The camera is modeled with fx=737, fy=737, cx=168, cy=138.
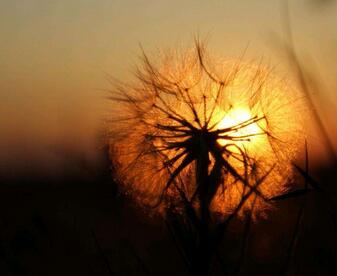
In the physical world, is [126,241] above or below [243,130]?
below

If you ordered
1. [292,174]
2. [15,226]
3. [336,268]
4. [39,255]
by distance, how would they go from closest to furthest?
[336,268] → [292,174] → [39,255] → [15,226]

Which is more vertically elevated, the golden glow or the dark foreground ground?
the golden glow

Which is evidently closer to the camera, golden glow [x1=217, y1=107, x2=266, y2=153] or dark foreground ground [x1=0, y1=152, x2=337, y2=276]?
golden glow [x1=217, y1=107, x2=266, y2=153]

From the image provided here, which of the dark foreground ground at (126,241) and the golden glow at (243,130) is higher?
the golden glow at (243,130)

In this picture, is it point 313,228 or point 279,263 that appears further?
point 313,228

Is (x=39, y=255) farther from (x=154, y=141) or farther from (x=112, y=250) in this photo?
(x=154, y=141)

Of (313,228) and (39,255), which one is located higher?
(313,228)

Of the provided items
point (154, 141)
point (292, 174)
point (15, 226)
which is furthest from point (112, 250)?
point (292, 174)

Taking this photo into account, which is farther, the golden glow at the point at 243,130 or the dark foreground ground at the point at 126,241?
the dark foreground ground at the point at 126,241
